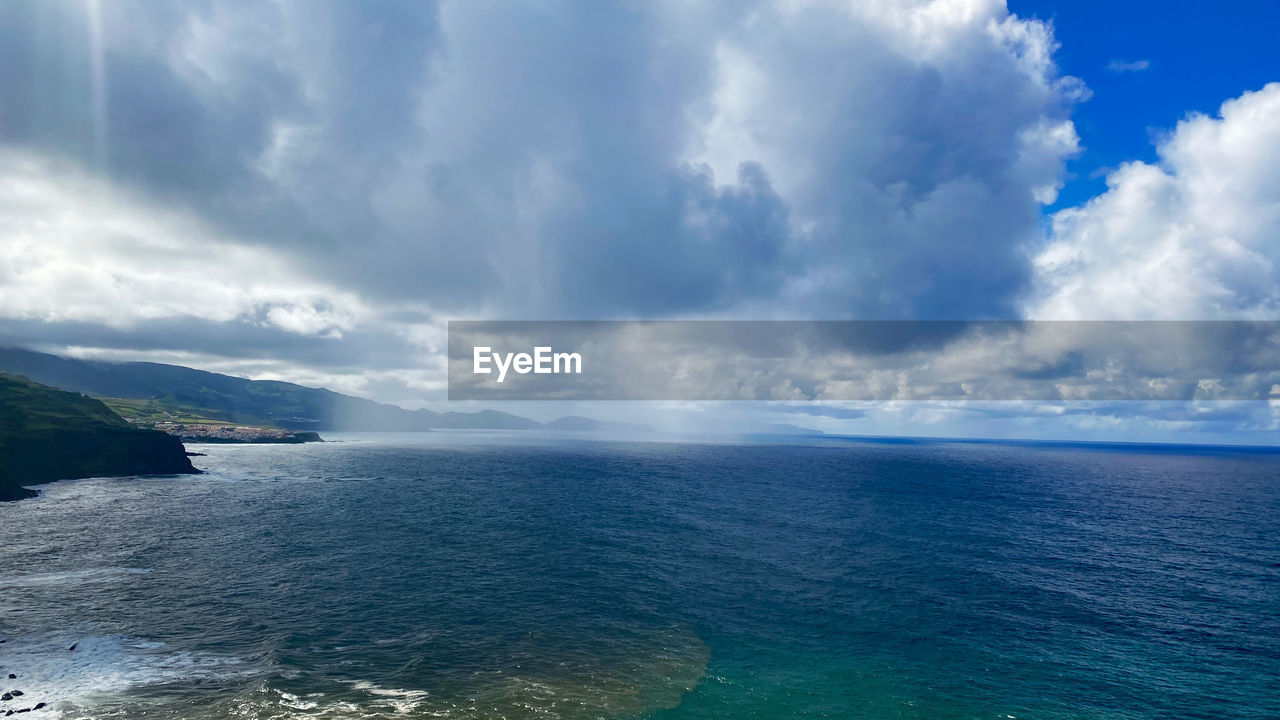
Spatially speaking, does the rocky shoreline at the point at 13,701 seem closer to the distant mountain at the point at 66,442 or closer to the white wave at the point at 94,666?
the white wave at the point at 94,666

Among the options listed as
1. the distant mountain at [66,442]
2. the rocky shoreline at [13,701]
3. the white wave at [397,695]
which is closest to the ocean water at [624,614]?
the white wave at [397,695]

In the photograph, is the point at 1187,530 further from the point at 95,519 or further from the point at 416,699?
the point at 95,519

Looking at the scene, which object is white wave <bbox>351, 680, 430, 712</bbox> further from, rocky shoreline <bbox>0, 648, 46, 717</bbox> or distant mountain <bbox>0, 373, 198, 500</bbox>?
distant mountain <bbox>0, 373, 198, 500</bbox>

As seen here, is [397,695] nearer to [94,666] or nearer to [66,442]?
[94,666]

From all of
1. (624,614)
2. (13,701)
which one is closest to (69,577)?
(13,701)

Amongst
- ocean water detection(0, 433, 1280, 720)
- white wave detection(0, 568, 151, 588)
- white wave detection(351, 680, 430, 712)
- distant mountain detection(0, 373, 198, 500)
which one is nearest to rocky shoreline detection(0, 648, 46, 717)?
ocean water detection(0, 433, 1280, 720)

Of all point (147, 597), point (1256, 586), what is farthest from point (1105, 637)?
point (147, 597)

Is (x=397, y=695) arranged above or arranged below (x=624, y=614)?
above
